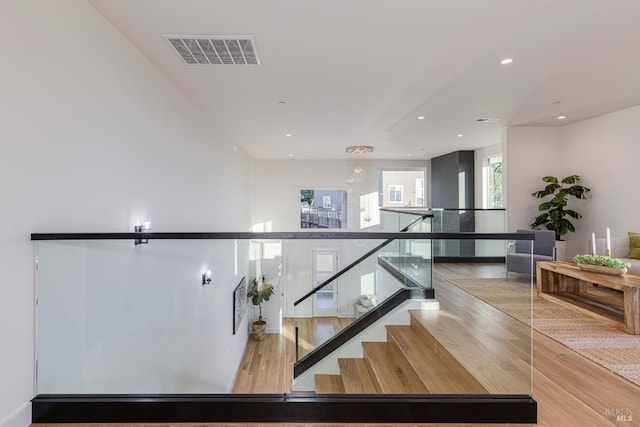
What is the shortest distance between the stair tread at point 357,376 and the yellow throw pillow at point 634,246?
14.1 feet

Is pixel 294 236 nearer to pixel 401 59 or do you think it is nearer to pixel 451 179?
pixel 401 59

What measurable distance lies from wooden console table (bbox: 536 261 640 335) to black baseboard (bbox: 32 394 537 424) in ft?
7.58

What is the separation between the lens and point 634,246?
185 inches

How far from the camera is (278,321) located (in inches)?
103

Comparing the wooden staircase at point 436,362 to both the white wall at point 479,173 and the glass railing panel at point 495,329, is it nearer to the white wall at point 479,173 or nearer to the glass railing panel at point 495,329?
the glass railing panel at point 495,329

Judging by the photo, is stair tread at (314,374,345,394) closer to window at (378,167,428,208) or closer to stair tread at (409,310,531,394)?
stair tread at (409,310,531,394)

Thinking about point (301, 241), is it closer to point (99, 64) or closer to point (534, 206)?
point (99, 64)

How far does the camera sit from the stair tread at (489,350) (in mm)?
2066

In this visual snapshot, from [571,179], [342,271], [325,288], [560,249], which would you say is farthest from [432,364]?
[571,179]

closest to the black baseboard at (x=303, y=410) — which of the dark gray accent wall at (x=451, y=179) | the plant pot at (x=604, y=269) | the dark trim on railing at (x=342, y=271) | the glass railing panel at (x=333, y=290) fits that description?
the glass railing panel at (x=333, y=290)

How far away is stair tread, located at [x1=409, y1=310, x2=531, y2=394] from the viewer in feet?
6.78

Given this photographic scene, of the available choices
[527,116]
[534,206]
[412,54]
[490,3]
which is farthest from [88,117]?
[534,206]

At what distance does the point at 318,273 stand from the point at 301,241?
135 centimetres

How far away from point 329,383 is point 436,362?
884 millimetres
